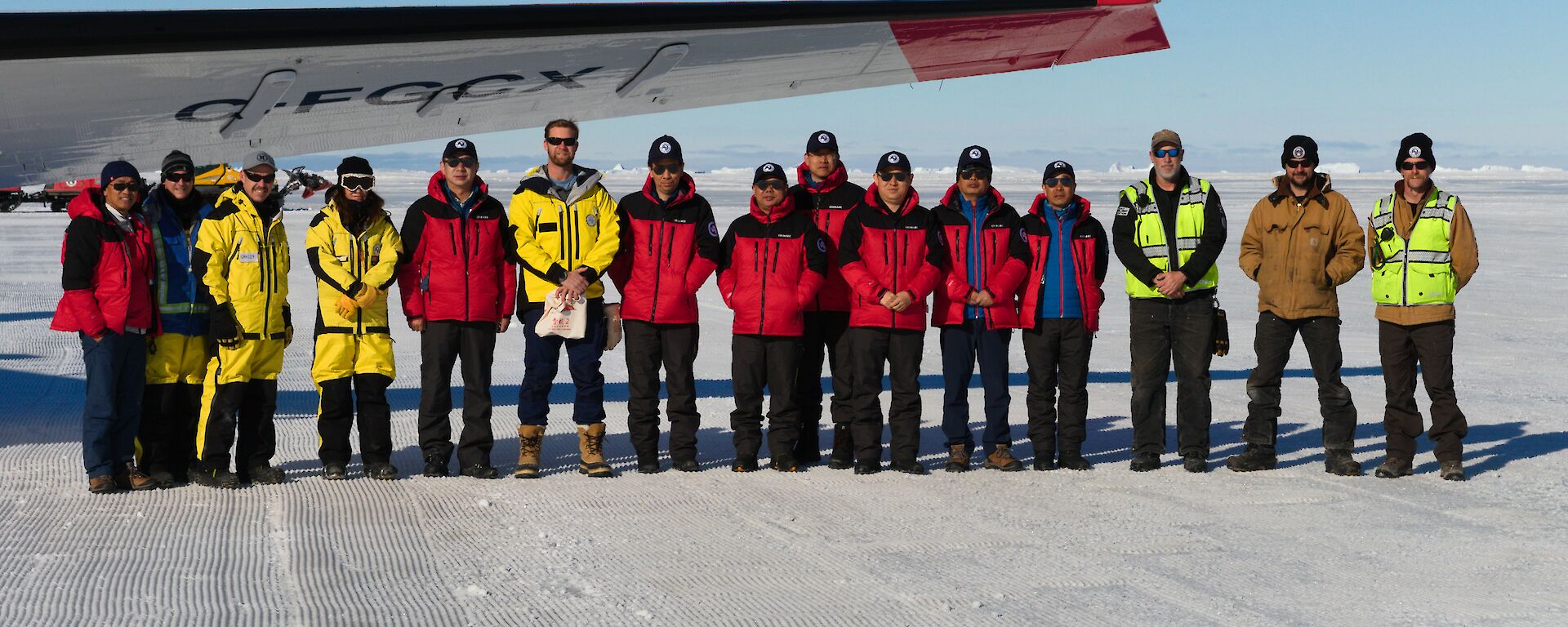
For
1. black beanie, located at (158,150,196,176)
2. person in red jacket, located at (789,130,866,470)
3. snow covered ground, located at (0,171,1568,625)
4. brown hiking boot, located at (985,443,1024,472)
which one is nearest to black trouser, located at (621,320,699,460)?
snow covered ground, located at (0,171,1568,625)

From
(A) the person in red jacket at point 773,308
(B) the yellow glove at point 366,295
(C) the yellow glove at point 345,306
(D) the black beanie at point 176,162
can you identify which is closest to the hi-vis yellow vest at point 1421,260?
(A) the person in red jacket at point 773,308

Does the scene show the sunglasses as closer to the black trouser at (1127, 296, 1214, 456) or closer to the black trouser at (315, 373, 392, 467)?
the black trouser at (315, 373, 392, 467)

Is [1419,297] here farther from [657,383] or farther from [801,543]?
[657,383]

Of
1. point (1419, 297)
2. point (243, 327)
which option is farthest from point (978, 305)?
point (243, 327)

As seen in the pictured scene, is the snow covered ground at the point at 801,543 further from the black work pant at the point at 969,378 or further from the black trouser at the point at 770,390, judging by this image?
the black work pant at the point at 969,378

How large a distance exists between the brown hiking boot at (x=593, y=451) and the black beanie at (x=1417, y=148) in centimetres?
436

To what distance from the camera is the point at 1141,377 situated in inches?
272

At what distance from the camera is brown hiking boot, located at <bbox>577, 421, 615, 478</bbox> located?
A: 662 cm

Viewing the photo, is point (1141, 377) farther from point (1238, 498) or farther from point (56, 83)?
point (56, 83)

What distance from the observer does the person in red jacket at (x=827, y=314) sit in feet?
22.9

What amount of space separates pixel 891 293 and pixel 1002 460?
1104mm

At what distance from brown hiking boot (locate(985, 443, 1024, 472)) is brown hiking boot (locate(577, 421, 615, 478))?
2047 millimetres

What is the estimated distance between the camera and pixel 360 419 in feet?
21.5

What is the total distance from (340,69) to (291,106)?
2.12 ft
